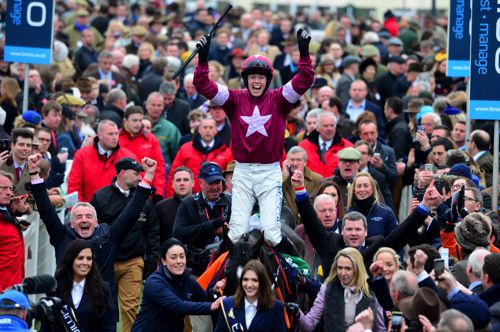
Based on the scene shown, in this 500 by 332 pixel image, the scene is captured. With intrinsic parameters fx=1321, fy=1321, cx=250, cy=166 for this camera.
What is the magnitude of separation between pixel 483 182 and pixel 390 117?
4290 mm

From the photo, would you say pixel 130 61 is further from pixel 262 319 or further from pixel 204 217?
pixel 262 319

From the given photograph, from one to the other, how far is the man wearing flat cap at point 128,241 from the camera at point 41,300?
3888 mm

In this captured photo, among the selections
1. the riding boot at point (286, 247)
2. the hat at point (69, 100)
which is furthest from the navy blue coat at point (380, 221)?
the hat at point (69, 100)

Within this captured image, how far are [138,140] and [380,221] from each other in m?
4.05

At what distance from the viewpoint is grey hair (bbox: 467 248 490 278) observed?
1082 cm

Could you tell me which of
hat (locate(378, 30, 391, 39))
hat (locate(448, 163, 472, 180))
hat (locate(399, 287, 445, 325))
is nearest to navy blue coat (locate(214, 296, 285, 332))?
hat (locate(399, 287, 445, 325))

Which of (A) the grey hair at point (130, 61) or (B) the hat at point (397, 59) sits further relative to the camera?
(B) the hat at point (397, 59)

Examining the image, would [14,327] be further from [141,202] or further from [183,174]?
[183,174]

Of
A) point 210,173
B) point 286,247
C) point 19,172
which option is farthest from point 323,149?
point 286,247

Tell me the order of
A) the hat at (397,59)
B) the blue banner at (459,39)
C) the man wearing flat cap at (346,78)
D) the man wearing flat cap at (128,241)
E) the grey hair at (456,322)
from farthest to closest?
the hat at (397,59)
the man wearing flat cap at (346,78)
the blue banner at (459,39)
the man wearing flat cap at (128,241)
the grey hair at (456,322)

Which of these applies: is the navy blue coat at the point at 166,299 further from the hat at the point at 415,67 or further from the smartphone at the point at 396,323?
the hat at the point at 415,67

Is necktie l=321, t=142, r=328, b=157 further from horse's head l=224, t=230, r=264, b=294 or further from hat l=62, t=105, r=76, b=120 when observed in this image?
horse's head l=224, t=230, r=264, b=294

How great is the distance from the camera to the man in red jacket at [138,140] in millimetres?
16516

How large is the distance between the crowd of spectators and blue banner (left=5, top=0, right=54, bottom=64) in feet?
2.43
